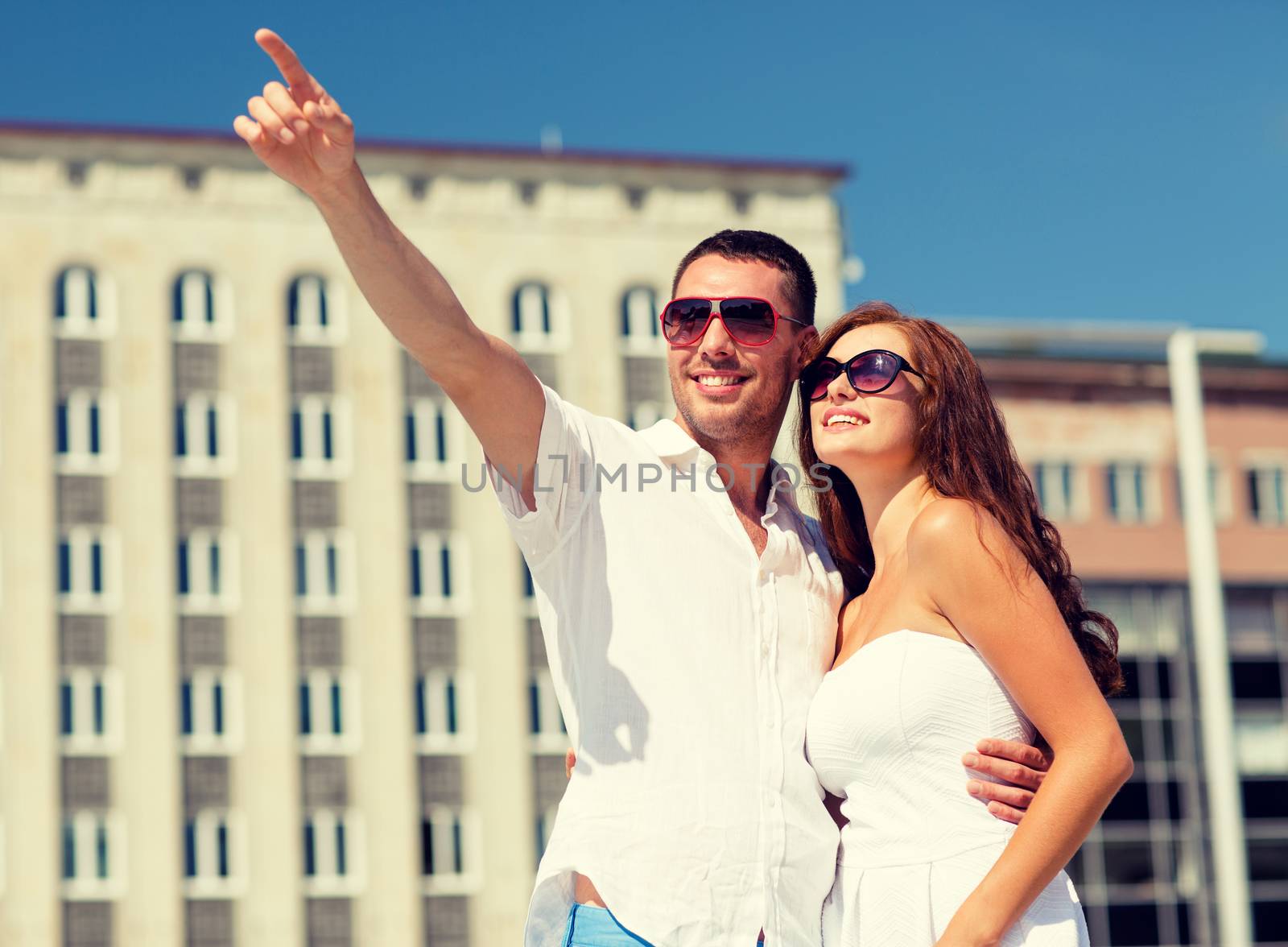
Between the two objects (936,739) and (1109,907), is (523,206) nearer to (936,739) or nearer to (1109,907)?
(1109,907)

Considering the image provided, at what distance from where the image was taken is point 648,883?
13.5 ft

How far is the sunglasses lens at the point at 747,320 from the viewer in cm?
480

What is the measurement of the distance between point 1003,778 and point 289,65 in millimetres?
2165

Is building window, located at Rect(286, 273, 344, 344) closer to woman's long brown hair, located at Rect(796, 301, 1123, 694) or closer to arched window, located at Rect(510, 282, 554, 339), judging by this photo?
arched window, located at Rect(510, 282, 554, 339)

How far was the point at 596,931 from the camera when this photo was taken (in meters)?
4.16

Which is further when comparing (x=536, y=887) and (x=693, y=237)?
(x=693, y=237)

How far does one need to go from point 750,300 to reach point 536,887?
5.06ft

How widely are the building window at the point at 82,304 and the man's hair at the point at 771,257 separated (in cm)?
4327

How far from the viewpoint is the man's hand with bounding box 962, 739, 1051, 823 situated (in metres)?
4.27

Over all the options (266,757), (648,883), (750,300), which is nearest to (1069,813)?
(648,883)

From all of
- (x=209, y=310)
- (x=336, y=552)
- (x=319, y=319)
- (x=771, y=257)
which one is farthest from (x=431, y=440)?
(x=771, y=257)

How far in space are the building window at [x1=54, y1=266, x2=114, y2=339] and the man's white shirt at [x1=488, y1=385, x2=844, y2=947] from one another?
43.7m

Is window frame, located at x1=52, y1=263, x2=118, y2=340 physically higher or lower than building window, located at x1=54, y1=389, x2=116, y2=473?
higher

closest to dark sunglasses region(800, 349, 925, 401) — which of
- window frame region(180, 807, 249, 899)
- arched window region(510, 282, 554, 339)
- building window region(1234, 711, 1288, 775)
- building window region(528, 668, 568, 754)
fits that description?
window frame region(180, 807, 249, 899)
